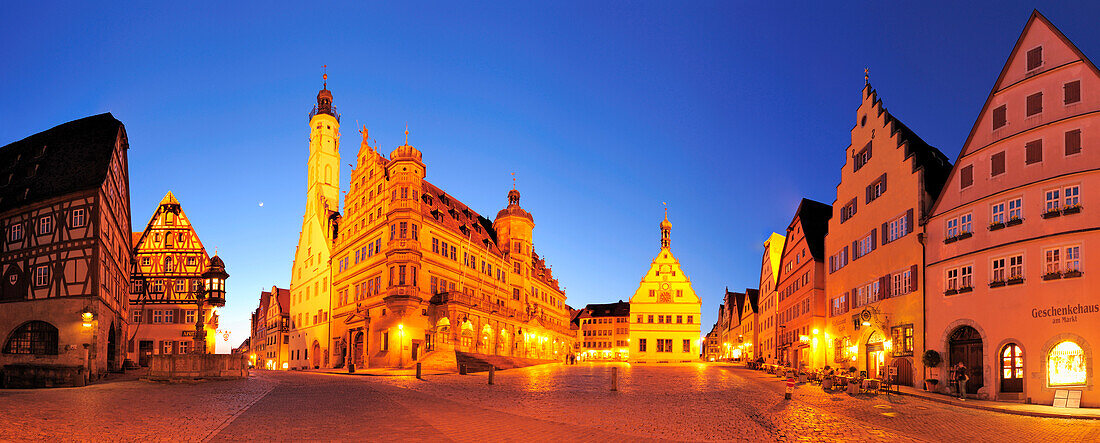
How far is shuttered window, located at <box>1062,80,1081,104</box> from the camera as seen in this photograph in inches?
1005

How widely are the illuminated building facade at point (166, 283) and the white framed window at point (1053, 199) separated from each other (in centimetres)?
6364

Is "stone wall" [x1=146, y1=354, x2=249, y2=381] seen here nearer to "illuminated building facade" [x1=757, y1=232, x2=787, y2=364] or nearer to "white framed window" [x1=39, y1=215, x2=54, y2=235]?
"white framed window" [x1=39, y1=215, x2=54, y2=235]

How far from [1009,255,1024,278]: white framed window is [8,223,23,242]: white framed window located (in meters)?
47.6

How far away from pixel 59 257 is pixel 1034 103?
44.8 metres

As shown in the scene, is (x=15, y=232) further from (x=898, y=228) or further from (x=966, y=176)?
(x=966, y=176)

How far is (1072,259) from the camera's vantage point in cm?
2495

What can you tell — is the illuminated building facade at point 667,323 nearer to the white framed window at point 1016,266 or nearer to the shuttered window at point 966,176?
the shuttered window at point 966,176

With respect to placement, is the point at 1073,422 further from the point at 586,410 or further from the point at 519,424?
the point at 519,424

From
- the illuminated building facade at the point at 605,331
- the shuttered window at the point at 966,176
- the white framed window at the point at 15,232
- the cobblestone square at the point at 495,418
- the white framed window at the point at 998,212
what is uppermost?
the shuttered window at the point at 966,176

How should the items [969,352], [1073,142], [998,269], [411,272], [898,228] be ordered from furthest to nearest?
[411,272], [898,228], [969,352], [998,269], [1073,142]

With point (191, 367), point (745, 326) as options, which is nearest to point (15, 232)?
point (191, 367)

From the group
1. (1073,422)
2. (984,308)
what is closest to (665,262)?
(984,308)

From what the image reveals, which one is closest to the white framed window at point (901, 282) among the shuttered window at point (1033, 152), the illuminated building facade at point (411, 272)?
the shuttered window at point (1033, 152)

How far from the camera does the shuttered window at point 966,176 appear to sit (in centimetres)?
2988
